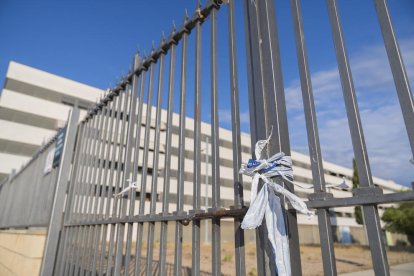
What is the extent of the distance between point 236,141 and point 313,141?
0.45 metres

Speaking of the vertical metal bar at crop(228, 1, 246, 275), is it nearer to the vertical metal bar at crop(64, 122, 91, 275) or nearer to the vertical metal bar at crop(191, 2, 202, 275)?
the vertical metal bar at crop(191, 2, 202, 275)

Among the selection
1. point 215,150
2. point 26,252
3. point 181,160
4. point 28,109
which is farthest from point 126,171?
point 28,109

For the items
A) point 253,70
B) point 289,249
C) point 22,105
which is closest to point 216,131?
point 253,70

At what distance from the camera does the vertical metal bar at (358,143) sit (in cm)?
93

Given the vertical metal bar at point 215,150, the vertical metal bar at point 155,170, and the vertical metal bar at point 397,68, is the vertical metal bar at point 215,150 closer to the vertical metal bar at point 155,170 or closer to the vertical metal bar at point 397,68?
the vertical metal bar at point 155,170

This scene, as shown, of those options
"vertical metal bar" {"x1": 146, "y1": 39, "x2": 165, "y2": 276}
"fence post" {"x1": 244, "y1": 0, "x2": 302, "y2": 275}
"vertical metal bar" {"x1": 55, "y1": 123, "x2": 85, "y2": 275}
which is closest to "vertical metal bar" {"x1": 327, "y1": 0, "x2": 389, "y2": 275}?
"fence post" {"x1": 244, "y1": 0, "x2": 302, "y2": 275}

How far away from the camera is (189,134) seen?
20266 mm

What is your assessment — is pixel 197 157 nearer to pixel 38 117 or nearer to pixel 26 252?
pixel 26 252

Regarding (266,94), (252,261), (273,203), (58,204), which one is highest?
(266,94)

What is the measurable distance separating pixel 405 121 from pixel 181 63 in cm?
159

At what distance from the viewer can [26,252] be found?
12.8 ft

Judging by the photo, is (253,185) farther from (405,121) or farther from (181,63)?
(181,63)

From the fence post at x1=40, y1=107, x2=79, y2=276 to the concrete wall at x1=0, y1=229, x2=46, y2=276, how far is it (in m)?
0.13

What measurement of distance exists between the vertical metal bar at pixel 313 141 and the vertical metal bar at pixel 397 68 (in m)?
0.32
